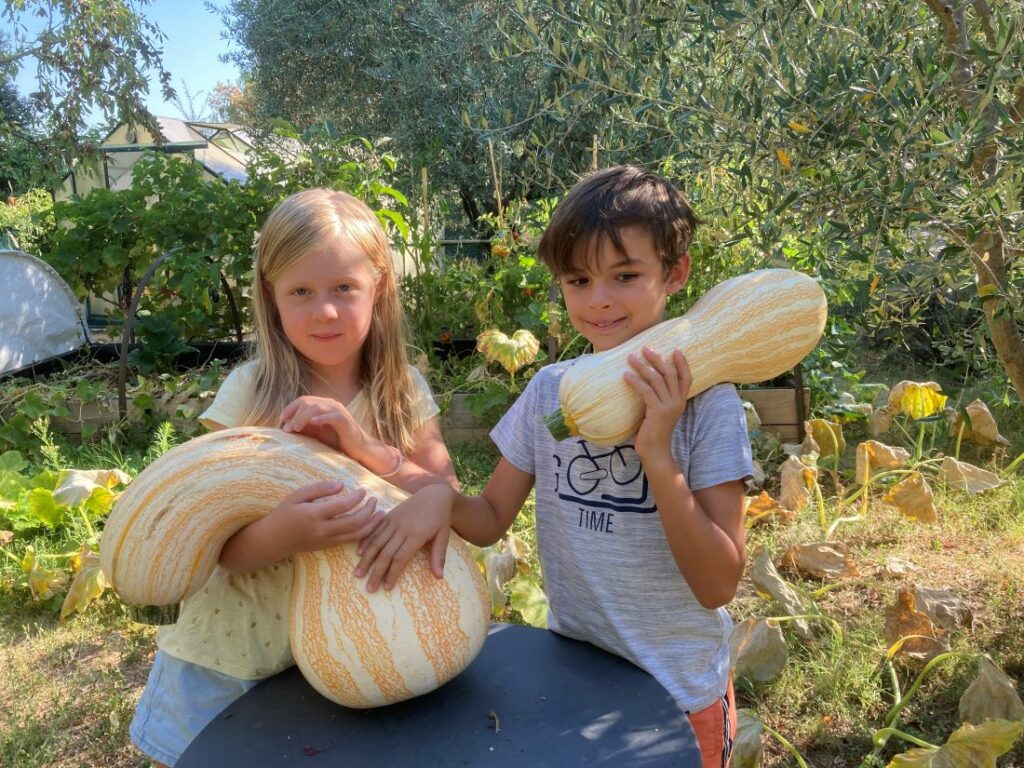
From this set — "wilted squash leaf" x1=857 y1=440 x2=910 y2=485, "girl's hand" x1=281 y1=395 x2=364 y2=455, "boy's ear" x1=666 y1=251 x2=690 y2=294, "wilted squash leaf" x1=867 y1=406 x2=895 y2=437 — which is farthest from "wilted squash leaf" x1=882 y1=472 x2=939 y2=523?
"girl's hand" x1=281 y1=395 x2=364 y2=455

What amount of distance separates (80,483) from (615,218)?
2.72 metres

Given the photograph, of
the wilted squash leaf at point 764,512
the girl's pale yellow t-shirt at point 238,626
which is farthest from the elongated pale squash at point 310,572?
the wilted squash leaf at point 764,512

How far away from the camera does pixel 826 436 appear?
143 inches

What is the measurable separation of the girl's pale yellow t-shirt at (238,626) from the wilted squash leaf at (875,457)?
2416 millimetres

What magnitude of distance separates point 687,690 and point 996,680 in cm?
97

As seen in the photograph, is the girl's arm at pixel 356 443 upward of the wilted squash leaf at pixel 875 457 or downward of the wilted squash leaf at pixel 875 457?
upward

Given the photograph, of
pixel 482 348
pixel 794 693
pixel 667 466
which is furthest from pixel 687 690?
pixel 482 348

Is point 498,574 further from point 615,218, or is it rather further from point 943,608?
point 615,218

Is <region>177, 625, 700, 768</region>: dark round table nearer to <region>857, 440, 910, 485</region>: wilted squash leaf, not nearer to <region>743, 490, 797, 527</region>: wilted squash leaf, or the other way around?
<region>743, 490, 797, 527</region>: wilted squash leaf

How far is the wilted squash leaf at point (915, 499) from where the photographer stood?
9.45ft

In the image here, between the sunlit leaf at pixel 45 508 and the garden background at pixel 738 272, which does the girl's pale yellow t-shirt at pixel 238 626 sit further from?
the sunlit leaf at pixel 45 508

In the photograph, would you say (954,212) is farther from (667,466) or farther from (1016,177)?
(667,466)

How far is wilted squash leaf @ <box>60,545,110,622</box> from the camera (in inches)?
114

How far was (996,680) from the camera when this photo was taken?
1939mm
